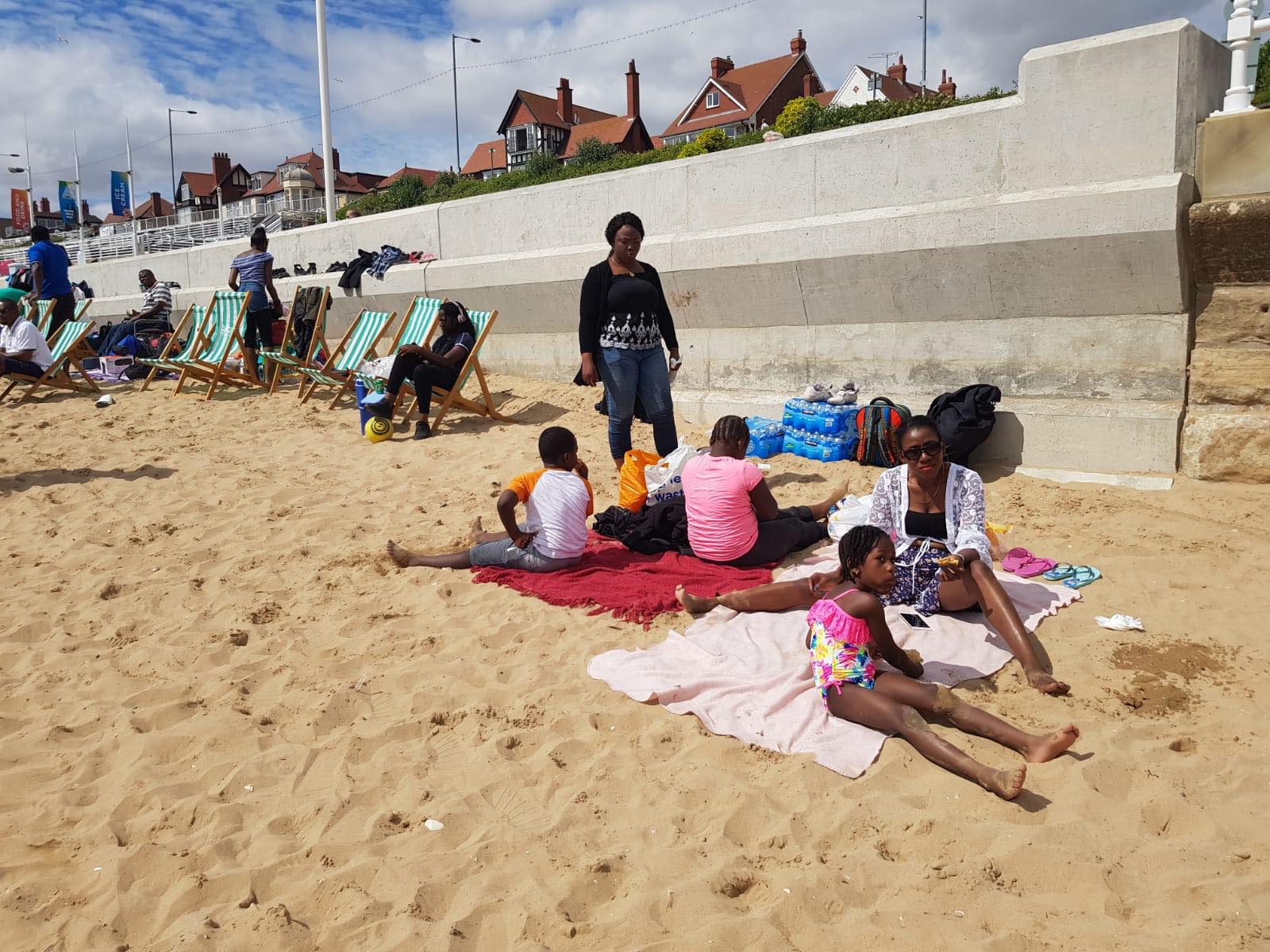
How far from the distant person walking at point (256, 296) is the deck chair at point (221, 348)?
85mm

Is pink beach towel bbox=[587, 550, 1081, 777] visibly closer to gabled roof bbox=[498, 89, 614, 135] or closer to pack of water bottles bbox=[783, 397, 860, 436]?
pack of water bottles bbox=[783, 397, 860, 436]

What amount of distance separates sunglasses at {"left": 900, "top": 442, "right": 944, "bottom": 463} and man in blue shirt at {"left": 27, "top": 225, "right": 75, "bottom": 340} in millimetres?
10828

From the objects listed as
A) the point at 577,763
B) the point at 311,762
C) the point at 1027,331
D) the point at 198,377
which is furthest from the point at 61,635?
the point at 198,377

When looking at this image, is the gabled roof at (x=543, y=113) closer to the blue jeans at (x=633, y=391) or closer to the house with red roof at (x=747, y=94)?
the house with red roof at (x=747, y=94)

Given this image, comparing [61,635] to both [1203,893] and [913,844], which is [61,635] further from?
[1203,893]

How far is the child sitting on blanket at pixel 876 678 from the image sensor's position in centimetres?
288

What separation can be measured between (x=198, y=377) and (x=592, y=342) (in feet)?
20.9

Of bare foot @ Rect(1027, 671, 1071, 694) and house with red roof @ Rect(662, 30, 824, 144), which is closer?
bare foot @ Rect(1027, 671, 1071, 694)

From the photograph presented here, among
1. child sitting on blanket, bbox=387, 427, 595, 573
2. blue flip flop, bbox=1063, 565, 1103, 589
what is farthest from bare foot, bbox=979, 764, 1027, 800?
child sitting on blanket, bbox=387, 427, 595, 573

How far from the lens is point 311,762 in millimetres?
3023

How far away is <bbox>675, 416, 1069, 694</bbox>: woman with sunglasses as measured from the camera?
145 inches

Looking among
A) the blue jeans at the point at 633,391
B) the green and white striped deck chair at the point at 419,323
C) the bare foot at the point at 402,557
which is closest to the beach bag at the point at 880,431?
the blue jeans at the point at 633,391

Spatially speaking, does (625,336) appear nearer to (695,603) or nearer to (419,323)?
(695,603)

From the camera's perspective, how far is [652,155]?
81.6 ft
